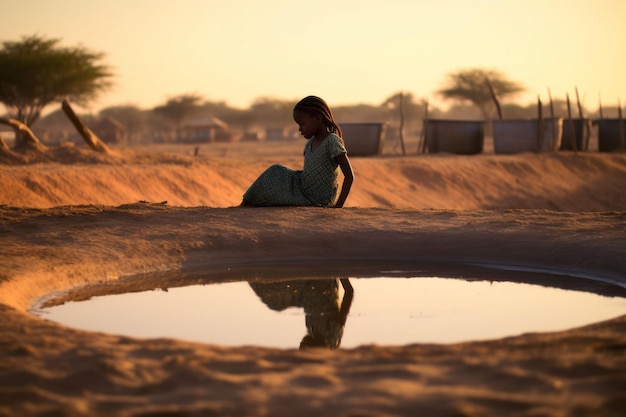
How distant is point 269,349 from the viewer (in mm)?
3877

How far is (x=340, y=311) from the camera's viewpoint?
512cm

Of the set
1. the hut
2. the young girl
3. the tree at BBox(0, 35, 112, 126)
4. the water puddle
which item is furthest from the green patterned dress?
the hut

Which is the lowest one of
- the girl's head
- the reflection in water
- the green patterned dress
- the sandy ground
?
the reflection in water

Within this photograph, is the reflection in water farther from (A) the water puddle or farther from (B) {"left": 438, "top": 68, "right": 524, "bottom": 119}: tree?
(B) {"left": 438, "top": 68, "right": 524, "bottom": 119}: tree

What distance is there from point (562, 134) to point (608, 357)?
21.1 m

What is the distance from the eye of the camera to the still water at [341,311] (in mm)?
4516

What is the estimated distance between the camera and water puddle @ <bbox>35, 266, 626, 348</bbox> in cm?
452

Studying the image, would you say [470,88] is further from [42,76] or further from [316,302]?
[316,302]

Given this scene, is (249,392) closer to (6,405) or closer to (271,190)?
(6,405)

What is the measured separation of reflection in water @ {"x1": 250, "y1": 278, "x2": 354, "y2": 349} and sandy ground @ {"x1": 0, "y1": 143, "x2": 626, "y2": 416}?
1.22 feet

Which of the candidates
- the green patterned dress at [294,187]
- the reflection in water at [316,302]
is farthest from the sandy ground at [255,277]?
the reflection in water at [316,302]

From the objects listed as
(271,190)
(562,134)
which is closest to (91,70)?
(562,134)

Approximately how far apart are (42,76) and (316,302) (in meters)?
24.4

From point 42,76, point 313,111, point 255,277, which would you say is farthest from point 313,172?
point 42,76
